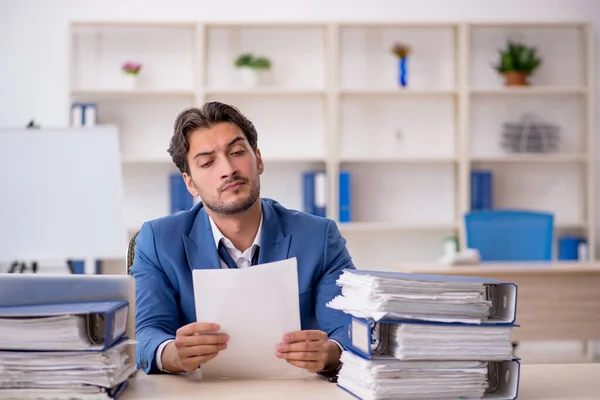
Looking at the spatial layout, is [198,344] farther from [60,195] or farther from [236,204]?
[60,195]

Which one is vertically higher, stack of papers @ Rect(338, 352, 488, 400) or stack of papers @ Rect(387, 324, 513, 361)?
stack of papers @ Rect(387, 324, 513, 361)

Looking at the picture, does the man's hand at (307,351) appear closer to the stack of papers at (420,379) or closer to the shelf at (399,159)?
the stack of papers at (420,379)

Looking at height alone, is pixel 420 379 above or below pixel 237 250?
below

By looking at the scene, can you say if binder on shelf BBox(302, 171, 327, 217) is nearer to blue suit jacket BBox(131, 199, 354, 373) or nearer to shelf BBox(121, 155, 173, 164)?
shelf BBox(121, 155, 173, 164)

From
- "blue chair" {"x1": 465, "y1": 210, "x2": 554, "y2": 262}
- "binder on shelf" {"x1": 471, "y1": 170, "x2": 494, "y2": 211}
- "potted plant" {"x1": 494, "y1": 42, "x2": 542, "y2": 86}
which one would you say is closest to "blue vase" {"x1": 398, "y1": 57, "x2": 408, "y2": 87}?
"potted plant" {"x1": 494, "y1": 42, "x2": 542, "y2": 86}

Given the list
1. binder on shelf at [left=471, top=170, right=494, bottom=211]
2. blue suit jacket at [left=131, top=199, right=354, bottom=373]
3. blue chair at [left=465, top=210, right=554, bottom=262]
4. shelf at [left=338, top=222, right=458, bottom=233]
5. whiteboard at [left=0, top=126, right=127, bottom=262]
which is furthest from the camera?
binder on shelf at [left=471, top=170, right=494, bottom=211]

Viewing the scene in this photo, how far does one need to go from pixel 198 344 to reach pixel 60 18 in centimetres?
443

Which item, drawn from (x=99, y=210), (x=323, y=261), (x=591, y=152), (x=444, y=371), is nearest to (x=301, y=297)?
(x=323, y=261)

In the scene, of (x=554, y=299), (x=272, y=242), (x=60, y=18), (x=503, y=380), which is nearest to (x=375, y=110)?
(x=554, y=299)

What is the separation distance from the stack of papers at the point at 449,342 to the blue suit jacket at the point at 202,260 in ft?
1.75

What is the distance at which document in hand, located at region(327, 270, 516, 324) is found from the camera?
1.37m

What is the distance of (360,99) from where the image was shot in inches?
222

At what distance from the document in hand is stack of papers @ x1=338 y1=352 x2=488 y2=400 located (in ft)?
0.26

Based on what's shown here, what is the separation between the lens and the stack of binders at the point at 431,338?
4.48 feet
